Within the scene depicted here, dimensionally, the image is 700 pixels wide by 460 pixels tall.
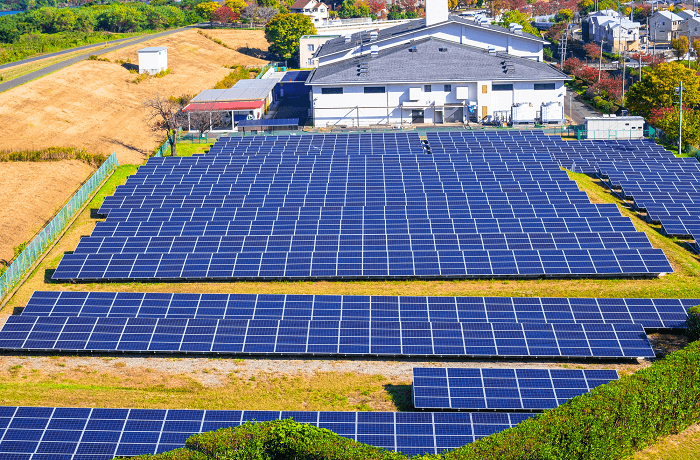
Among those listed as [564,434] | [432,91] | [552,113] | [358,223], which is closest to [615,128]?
[552,113]

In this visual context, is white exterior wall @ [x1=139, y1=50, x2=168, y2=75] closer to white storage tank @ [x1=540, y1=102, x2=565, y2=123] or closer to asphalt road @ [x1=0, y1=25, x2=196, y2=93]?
asphalt road @ [x1=0, y1=25, x2=196, y2=93]

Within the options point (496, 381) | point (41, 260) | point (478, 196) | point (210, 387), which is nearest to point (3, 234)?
point (41, 260)

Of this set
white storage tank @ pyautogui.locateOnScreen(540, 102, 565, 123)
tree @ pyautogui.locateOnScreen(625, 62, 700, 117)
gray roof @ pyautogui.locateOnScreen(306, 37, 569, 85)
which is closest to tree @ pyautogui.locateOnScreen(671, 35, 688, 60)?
tree @ pyautogui.locateOnScreen(625, 62, 700, 117)

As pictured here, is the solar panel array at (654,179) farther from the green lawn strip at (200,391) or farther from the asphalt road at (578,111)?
the green lawn strip at (200,391)

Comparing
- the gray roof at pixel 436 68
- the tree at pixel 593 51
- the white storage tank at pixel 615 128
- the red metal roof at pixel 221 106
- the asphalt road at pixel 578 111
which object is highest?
the tree at pixel 593 51

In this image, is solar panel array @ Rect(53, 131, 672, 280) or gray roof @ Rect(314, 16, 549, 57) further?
gray roof @ Rect(314, 16, 549, 57)

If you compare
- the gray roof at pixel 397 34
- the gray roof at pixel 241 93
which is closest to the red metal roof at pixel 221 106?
the gray roof at pixel 241 93

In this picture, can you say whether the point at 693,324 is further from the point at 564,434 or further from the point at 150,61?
the point at 150,61
